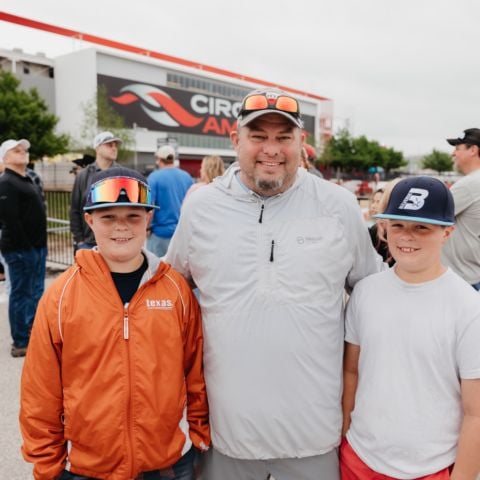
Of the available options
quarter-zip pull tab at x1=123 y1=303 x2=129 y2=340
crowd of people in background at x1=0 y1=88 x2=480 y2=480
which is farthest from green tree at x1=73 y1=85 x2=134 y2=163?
quarter-zip pull tab at x1=123 y1=303 x2=129 y2=340

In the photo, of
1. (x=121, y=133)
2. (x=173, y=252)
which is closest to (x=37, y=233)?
(x=173, y=252)

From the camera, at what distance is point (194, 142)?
5634 cm

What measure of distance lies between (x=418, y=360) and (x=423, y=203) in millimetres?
607

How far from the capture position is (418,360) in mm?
1732

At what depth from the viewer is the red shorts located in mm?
1729

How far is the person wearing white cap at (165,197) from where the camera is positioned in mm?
5992

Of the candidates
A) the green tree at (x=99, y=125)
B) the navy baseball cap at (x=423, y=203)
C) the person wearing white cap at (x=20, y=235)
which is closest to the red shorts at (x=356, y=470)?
the navy baseball cap at (x=423, y=203)

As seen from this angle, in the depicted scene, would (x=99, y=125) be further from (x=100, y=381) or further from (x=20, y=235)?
(x=100, y=381)

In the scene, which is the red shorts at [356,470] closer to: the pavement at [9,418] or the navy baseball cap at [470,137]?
the pavement at [9,418]

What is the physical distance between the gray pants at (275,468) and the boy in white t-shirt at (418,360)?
0.41ft

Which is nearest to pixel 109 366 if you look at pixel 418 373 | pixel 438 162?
pixel 418 373

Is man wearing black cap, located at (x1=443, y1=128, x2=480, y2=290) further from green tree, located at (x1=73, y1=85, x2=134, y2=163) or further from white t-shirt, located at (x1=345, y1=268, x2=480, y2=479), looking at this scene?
green tree, located at (x1=73, y1=85, x2=134, y2=163)

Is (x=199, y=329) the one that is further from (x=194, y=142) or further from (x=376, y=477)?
(x=194, y=142)

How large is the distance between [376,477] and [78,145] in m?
41.7
